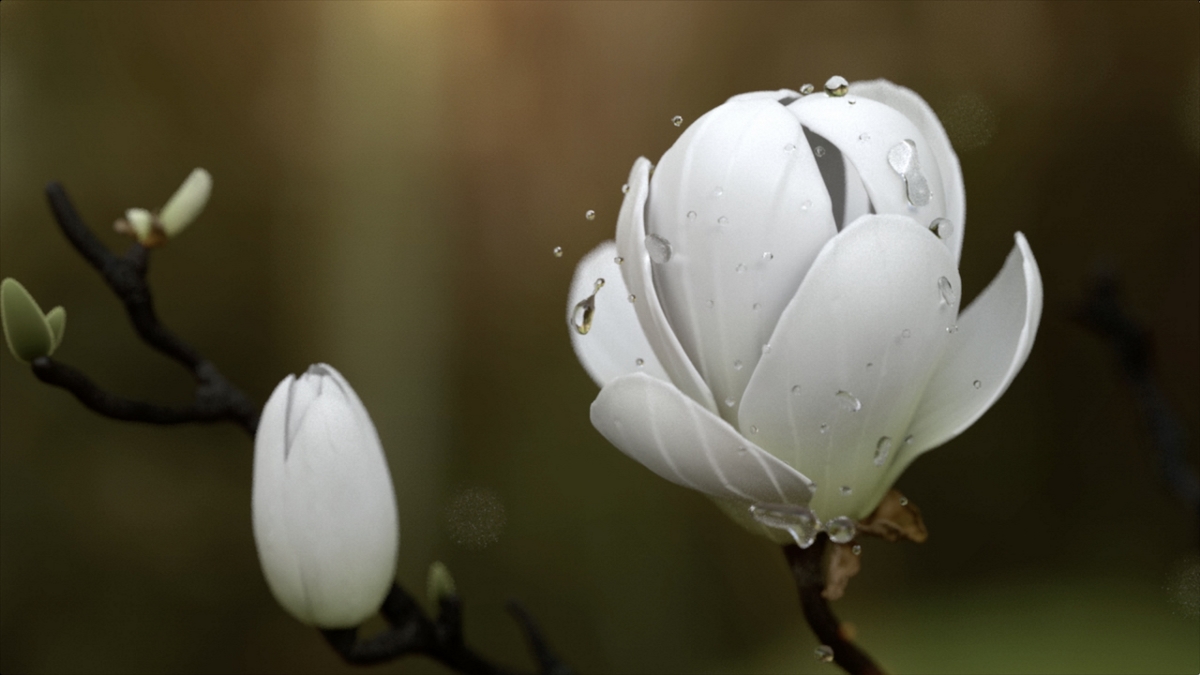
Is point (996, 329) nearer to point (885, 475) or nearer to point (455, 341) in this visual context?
point (885, 475)

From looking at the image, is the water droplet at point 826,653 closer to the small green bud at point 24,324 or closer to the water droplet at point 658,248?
the water droplet at point 658,248

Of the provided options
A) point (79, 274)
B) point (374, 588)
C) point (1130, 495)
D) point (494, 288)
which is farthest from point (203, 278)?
point (1130, 495)


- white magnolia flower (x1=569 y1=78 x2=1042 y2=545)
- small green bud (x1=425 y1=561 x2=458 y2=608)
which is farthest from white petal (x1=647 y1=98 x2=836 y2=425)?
small green bud (x1=425 y1=561 x2=458 y2=608)

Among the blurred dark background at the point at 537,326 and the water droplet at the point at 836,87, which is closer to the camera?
the water droplet at the point at 836,87

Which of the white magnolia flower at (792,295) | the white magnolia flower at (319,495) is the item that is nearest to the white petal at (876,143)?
the white magnolia flower at (792,295)

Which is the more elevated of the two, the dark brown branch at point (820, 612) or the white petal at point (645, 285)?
the white petal at point (645, 285)

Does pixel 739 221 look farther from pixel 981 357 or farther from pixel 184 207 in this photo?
pixel 184 207
